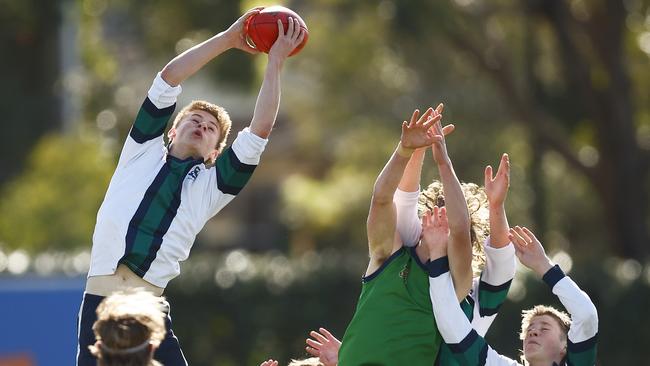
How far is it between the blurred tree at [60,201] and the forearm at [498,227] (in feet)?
34.6

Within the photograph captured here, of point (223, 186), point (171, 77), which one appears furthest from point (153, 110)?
point (223, 186)

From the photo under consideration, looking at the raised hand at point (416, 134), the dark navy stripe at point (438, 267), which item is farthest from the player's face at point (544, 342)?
the raised hand at point (416, 134)

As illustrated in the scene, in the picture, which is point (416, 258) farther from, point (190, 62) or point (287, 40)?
point (190, 62)

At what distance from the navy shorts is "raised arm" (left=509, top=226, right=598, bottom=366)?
1719mm

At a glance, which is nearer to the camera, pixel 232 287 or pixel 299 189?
pixel 232 287

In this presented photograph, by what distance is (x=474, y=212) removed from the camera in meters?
6.35

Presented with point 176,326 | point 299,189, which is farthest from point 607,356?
point 299,189

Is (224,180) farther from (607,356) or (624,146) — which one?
(624,146)

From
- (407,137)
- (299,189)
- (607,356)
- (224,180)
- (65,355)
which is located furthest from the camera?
(299,189)

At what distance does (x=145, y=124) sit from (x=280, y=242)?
24.8 metres

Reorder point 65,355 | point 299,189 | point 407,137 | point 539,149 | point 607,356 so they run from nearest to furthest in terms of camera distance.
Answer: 1. point 407,137
2. point 65,355
3. point 607,356
4. point 539,149
5. point 299,189

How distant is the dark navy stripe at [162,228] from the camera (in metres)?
6.09

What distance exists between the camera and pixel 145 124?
20.5 ft

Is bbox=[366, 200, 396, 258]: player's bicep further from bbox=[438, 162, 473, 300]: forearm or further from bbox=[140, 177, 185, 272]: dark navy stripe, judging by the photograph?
bbox=[140, 177, 185, 272]: dark navy stripe
